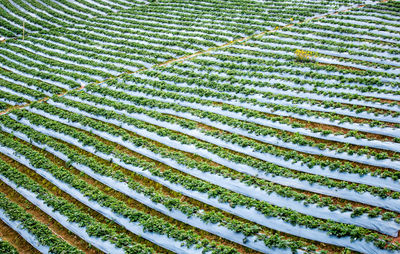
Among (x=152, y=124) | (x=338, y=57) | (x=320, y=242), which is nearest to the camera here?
(x=320, y=242)

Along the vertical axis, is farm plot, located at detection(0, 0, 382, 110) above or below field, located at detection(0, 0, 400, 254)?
above

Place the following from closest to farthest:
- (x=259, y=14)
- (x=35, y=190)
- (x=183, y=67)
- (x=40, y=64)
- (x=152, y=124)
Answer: (x=35, y=190)
(x=152, y=124)
(x=183, y=67)
(x=40, y=64)
(x=259, y=14)

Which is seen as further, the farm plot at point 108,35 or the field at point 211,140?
the farm plot at point 108,35

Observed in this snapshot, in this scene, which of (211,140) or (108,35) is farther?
(108,35)

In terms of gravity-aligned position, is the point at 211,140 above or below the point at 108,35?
below

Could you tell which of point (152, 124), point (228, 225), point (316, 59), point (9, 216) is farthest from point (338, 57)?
point (9, 216)

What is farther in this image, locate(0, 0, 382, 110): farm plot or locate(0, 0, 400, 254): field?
locate(0, 0, 382, 110): farm plot

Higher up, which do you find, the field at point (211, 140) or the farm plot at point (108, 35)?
the farm plot at point (108, 35)

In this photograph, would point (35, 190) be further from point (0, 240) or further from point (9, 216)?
point (0, 240)
